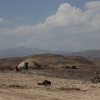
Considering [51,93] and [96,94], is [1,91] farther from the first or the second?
[96,94]

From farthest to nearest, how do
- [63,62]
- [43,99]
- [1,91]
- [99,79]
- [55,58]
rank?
[55,58], [63,62], [99,79], [1,91], [43,99]

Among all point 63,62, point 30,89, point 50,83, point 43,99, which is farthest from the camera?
point 63,62

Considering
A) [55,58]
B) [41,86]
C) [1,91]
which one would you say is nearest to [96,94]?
[41,86]

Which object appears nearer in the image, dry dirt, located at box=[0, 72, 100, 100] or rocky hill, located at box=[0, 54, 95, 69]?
dry dirt, located at box=[0, 72, 100, 100]

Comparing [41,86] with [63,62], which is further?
[63,62]

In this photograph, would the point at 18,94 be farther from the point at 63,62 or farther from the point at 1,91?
the point at 63,62

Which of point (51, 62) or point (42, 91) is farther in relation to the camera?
point (51, 62)

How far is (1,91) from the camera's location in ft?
66.4

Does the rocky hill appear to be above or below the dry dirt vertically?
above

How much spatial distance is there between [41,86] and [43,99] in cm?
476

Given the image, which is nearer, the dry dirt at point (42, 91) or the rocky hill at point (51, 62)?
the dry dirt at point (42, 91)

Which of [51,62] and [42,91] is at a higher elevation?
[51,62]

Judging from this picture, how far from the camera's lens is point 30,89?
2170cm

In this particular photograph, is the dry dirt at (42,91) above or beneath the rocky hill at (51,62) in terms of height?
beneath
